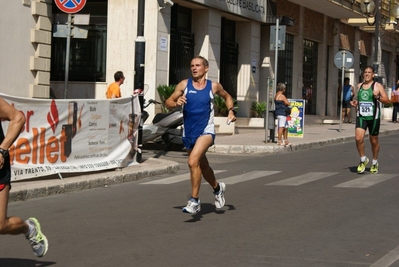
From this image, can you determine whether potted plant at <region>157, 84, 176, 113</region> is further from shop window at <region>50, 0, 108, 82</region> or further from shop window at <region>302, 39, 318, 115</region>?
shop window at <region>302, 39, 318, 115</region>

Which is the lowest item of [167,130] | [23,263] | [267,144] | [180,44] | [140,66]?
[23,263]

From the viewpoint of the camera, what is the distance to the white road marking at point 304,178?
13476 millimetres

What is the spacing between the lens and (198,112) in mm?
9891

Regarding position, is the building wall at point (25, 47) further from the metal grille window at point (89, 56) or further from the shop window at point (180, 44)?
the shop window at point (180, 44)

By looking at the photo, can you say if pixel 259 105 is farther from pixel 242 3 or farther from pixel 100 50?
pixel 100 50

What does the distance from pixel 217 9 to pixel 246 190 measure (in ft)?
48.2

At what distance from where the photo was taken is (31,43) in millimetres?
19938

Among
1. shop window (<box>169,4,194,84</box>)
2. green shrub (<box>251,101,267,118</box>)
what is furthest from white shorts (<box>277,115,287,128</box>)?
green shrub (<box>251,101,267,118</box>)

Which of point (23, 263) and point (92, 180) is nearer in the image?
point (23, 263)

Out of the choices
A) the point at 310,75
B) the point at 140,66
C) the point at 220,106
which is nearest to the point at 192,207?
the point at 140,66

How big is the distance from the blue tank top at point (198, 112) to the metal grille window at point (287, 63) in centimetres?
2267

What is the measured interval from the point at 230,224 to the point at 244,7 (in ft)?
64.4

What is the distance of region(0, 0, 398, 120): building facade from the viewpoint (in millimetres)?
19859

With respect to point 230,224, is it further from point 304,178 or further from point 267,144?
point 267,144
